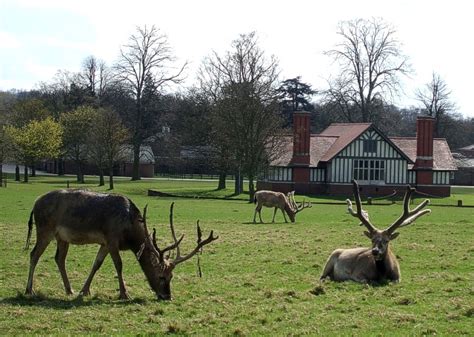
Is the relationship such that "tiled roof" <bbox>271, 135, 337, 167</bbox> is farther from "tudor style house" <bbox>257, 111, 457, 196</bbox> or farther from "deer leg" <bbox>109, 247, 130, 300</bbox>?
"deer leg" <bbox>109, 247, 130, 300</bbox>

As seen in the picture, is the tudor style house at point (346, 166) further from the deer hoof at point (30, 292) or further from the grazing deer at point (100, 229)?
the deer hoof at point (30, 292)

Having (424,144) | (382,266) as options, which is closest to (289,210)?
(382,266)

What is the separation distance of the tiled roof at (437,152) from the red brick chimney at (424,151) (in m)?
0.90

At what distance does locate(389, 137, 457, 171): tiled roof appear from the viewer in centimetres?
7481

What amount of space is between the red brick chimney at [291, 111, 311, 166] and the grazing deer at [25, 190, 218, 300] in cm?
5862

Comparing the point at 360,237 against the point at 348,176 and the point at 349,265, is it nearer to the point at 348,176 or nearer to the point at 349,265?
the point at 349,265

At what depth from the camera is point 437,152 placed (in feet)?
254

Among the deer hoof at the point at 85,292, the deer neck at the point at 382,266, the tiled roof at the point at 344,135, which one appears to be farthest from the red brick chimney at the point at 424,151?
the deer hoof at the point at 85,292

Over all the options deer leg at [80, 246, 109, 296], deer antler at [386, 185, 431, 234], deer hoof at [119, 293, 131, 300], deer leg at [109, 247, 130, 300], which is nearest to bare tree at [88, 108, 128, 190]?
deer antler at [386, 185, 431, 234]

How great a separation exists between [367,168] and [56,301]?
61429 mm

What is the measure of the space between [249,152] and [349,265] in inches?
1841

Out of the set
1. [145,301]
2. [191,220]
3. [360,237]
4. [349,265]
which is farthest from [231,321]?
[191,220]

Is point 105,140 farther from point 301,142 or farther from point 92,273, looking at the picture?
point 92,273

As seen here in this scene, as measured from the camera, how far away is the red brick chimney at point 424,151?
2904 inches
